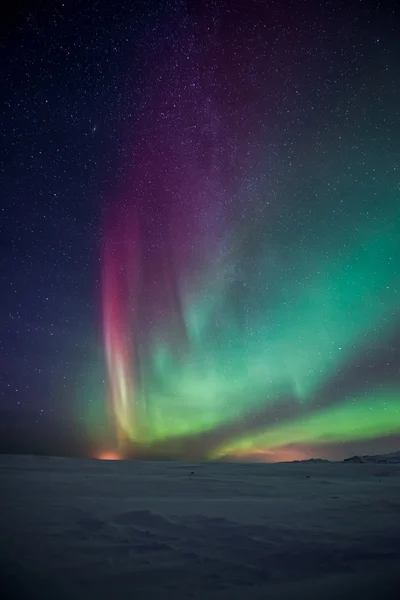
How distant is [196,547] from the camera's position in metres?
4.76

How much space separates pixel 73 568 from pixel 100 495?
487 centimetres

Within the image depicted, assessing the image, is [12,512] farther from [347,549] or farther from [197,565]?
[347,549]

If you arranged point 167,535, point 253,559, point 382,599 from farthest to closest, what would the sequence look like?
point 167,535, point 253,559, point 382,599

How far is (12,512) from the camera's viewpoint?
6.54 meters

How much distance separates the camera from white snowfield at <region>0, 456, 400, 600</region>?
3.67 m

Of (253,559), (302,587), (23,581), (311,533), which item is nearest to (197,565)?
(253,559)

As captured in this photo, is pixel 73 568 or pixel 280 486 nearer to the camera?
pixel 73 568

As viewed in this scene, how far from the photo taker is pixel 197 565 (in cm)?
419

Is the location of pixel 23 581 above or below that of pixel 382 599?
above

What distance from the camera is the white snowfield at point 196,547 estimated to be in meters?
3.67

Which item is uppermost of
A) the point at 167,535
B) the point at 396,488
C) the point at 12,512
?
the point at 12,512

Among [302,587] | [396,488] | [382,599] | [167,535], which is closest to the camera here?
[382,599]

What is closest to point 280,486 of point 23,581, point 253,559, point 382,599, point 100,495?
point 100,495

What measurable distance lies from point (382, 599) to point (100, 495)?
6.83 metres
